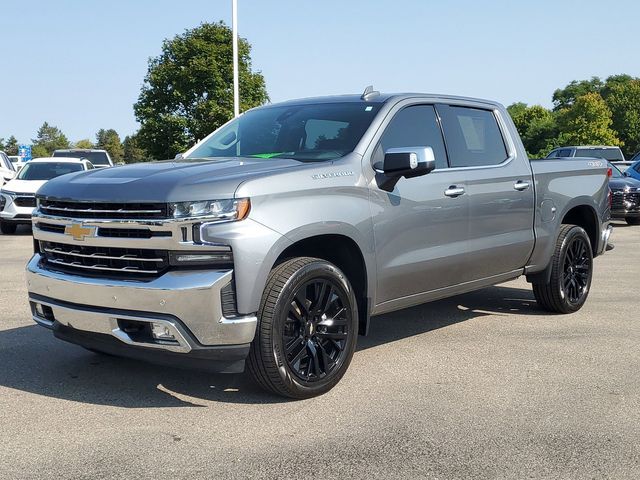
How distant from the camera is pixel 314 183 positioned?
4594 mm

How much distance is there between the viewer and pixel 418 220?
5.25 meters

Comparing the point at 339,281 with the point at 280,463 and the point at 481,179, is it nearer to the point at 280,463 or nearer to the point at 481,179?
the point at 280,463

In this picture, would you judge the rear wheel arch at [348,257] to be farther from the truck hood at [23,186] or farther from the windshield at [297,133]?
the truck hood at [23,186]

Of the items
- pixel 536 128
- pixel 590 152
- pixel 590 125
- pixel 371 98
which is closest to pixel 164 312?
pixel 371 98

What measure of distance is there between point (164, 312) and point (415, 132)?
7.82 feet

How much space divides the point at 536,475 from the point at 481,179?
9.33ft

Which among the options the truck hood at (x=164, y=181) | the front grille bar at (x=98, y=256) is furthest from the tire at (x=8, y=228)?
the front grille bar at (x=98, y=256)

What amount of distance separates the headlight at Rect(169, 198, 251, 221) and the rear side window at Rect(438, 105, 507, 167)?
2140 mm

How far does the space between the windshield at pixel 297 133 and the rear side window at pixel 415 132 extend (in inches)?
6.8

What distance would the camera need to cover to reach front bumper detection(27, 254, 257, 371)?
4.07 metres

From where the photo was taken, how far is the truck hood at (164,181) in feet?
13.6

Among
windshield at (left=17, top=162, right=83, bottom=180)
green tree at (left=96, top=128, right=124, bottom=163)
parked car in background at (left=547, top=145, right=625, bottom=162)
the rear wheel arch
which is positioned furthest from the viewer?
green tree at (left=96, top=128, right=124, bottom=163)

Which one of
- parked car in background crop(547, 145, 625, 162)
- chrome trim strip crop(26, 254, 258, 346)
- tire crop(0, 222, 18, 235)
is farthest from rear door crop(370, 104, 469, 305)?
parked car in background crop(547, 145, 625, 162)

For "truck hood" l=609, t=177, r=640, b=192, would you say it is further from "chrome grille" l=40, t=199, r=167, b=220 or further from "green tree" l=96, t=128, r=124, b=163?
"green tree" l=96, t=128, r=124, b=163
